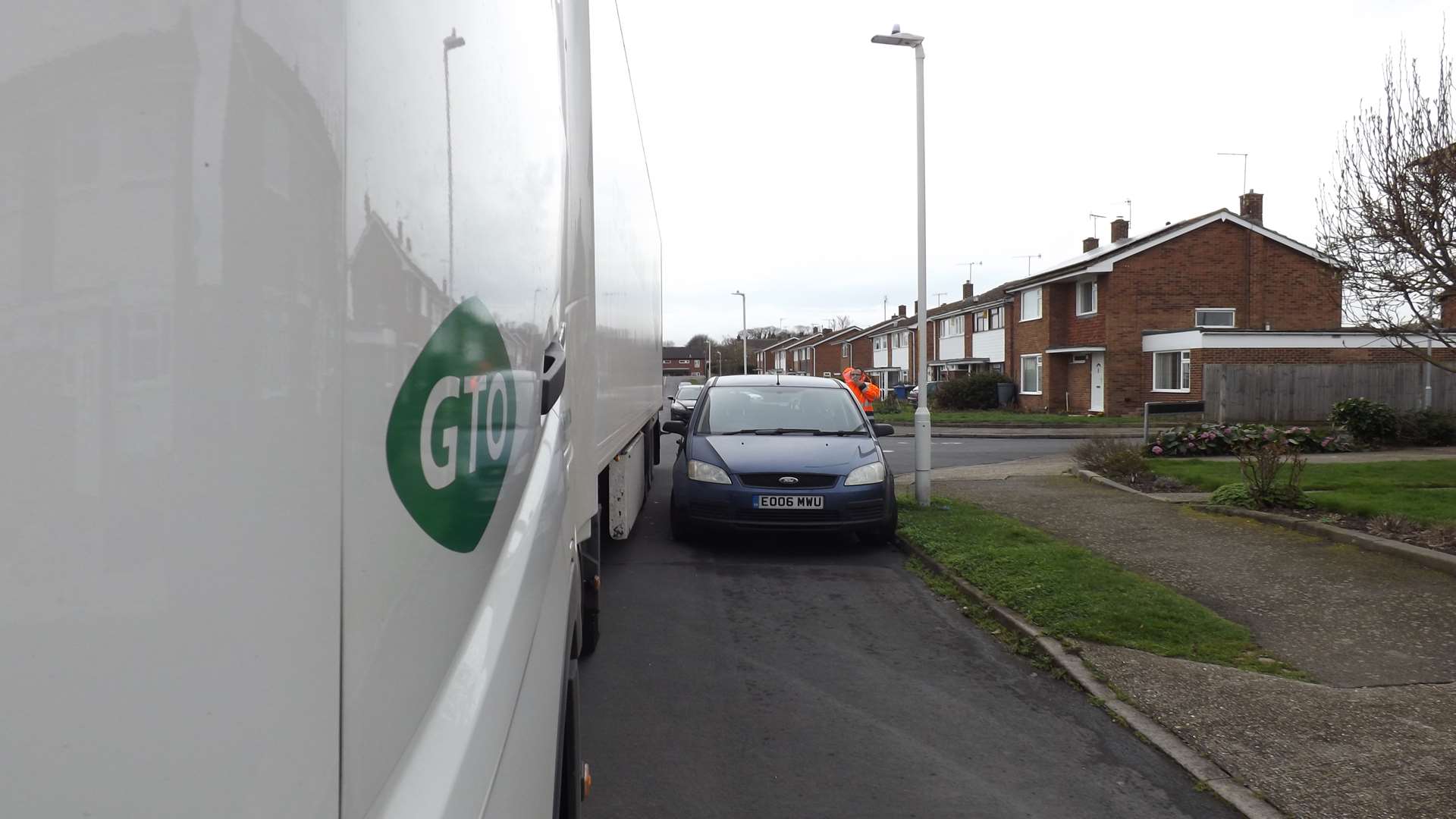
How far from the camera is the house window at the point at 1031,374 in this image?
3975 cm

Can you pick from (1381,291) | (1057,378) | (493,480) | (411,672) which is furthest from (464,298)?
(1057,378)

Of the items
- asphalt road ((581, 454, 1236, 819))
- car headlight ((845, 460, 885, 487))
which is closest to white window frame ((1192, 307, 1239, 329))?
car headlight ((845, 460, 885, 487))

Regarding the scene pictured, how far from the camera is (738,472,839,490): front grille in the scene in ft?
28.6

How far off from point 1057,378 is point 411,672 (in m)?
39.9

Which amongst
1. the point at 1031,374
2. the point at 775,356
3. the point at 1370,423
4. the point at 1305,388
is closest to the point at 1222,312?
the point at 1031,374

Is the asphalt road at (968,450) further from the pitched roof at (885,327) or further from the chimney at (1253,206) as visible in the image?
the pitched roof at (885,327)

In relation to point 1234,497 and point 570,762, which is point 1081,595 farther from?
point 570,762

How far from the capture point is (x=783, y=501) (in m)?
8.64

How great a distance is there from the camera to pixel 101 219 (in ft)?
1.88

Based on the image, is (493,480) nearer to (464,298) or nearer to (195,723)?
(464,298)

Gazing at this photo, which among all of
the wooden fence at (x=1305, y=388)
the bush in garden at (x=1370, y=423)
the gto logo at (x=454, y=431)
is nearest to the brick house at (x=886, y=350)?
the wooden fence at (x=1305, y=388)

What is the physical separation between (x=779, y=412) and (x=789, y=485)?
1.66 meters

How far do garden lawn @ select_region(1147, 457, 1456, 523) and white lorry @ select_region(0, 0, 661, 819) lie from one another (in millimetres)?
9777

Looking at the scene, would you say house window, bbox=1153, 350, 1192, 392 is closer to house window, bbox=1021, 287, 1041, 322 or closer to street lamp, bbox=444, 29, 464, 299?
house window, bbox=1021, 287, 1041, 322
